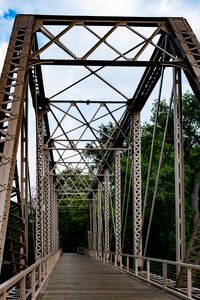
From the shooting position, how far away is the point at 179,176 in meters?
14.1

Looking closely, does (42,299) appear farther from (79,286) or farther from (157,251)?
(157,251)

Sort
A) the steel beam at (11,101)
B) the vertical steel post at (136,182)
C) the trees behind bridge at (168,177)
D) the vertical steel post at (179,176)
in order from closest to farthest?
the steel beam at (11,101) → the vertical steel post at (179,176) → the vertical steel post at (136,182) → the trees behind bridge at (168,177)

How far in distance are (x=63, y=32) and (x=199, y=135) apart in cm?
3099

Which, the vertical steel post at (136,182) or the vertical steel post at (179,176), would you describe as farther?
the vertical steel post at (136,182)

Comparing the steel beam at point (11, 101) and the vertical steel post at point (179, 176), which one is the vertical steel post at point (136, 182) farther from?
the steel beam at point (11, 101)

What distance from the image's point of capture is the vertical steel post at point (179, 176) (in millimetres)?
13609

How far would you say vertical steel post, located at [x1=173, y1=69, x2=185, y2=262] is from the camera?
13.6 m

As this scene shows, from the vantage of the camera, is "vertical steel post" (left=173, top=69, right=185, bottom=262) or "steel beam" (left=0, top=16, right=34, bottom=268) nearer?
"steel beam" (left=0, top=16, right=34, bottom=268)

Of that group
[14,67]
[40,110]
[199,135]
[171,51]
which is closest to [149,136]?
[199,135]

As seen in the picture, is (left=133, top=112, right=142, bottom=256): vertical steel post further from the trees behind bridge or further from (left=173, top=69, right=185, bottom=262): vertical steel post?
the trees behind bridge

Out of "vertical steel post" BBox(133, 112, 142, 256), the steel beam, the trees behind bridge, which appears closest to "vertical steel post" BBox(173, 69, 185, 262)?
the steel beam

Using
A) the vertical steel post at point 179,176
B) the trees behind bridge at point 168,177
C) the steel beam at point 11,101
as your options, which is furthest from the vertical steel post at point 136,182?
the trees behind bridge at point 168,177

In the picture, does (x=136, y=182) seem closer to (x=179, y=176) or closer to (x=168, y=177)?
(x=179, y=176)

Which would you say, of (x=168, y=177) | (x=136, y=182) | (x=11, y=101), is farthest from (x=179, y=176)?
(x=168, y=177)
